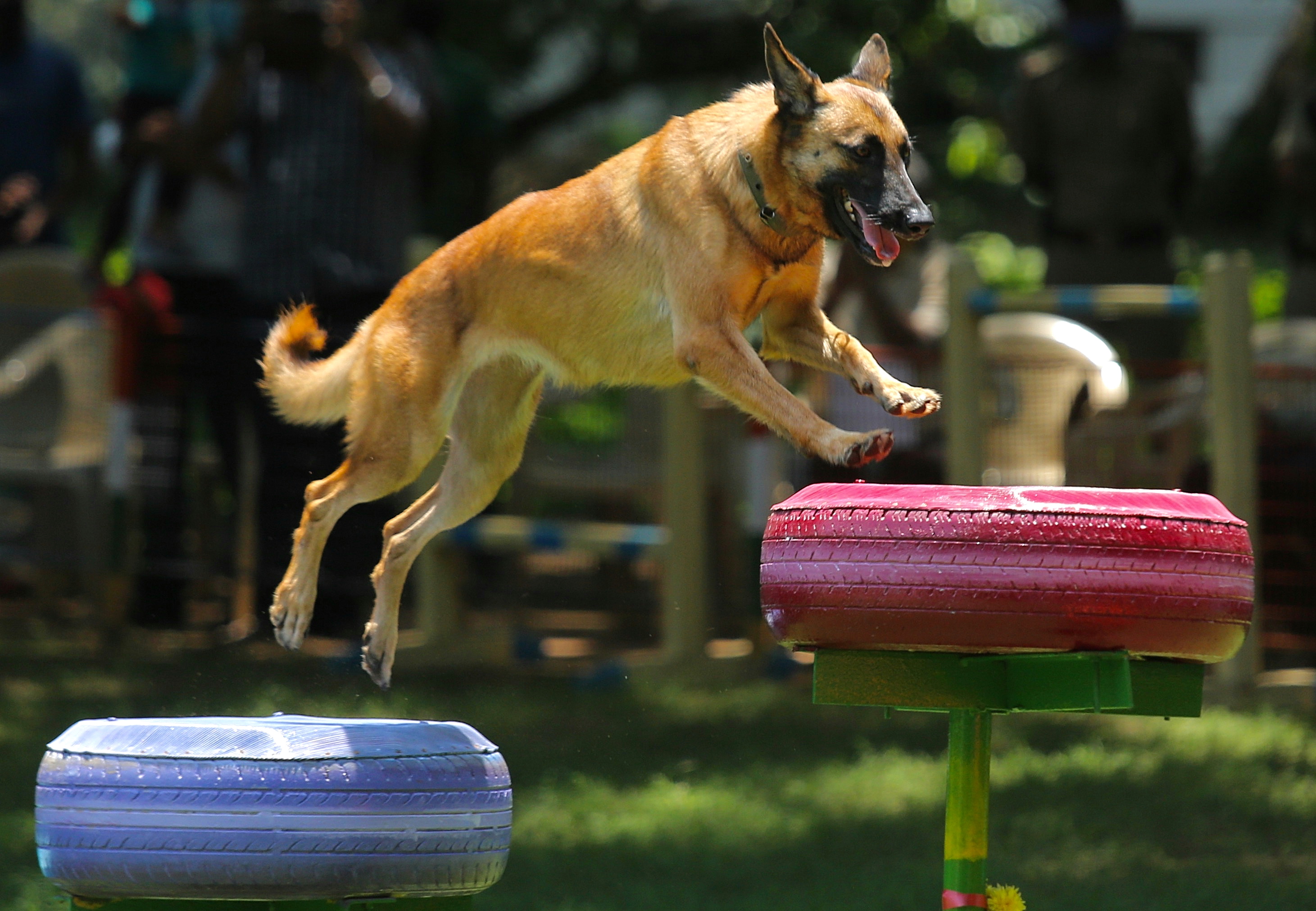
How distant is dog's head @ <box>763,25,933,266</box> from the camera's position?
3.64 metres

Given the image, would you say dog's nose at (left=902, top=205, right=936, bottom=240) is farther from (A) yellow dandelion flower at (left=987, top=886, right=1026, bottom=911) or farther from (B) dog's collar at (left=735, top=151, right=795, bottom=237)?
(A) yellow dandelion flower at (left=987, top=886, right=1026, bottom=911)

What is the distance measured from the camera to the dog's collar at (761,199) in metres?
3.82

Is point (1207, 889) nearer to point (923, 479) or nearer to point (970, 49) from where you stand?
point (923, 479)

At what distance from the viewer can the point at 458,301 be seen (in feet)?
→ 14.1

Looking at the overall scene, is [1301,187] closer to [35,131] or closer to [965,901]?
[965,901]

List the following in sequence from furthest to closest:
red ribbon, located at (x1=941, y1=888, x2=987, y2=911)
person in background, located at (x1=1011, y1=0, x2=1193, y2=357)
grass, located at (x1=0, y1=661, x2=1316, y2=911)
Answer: person in background, located at (x1=1011, y1=0, x2=1193, y2=357), grass, located at (x1=0, y1=661, x2=1316, y2=911), red ribbon, located at (x1=941, y1=888, x2=987, y2=911)

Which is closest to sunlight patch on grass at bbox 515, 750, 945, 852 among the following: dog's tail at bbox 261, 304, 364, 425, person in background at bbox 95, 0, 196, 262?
dog's tail at bbox 261, 304, 364, 425

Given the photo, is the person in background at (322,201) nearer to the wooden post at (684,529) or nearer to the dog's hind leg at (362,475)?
the wooden post at (684,529)

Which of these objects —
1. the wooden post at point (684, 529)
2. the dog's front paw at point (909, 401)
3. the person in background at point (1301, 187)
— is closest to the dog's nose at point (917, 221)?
the dog's front paw at point (909, 401)

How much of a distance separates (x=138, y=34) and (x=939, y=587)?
7.05m

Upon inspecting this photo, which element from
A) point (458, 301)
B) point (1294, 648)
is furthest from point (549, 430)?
point (458, 301)

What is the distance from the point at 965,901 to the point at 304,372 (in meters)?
2.34

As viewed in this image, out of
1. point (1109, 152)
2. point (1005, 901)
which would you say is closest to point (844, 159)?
point (1005, 901)

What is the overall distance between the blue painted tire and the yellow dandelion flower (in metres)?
1.01
